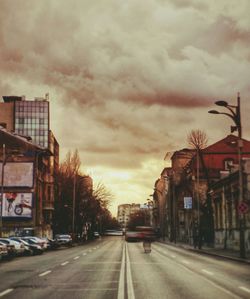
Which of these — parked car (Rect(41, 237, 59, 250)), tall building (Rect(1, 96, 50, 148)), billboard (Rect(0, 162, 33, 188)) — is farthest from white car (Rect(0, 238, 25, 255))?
tall building (Rect(1, 96, 50, 148))

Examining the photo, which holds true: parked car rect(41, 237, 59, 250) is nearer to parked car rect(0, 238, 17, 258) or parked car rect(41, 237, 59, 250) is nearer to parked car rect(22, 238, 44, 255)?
parked car rect(22, 238, 44, 255)

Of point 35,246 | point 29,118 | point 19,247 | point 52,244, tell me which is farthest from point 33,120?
point 19,247

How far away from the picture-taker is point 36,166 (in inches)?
2869

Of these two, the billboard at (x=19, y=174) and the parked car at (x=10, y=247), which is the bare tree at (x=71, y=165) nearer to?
the billboard at (x=19, y=174)

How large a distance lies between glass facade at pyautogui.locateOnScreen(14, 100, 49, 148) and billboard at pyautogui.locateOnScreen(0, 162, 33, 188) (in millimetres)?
49222

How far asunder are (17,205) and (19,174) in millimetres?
4106

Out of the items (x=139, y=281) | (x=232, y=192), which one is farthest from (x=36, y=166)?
(x=139, y=281)

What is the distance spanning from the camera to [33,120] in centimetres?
12194

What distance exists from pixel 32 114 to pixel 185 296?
11144 cm

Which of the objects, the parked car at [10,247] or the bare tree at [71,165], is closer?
the parked car at [10,247]

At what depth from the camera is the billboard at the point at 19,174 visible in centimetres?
7000

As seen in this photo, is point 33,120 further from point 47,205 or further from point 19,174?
point 19,174

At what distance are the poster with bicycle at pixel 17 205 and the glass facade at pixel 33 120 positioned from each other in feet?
167

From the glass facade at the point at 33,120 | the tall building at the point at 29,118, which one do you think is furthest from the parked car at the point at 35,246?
the glass facade at the point at 33,120
